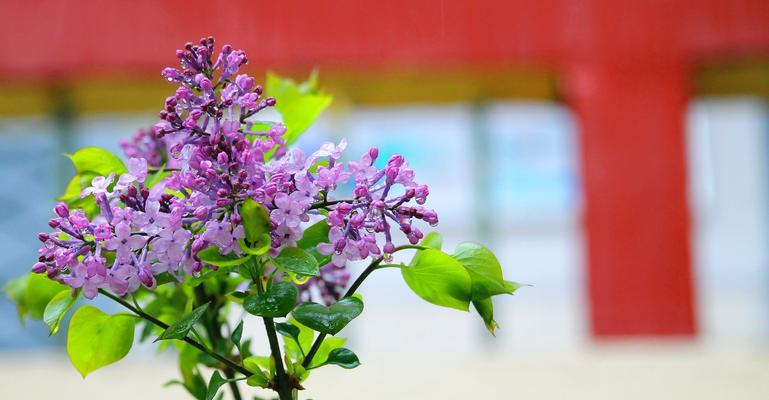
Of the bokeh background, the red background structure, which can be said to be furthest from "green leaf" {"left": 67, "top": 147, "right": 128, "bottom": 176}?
the red background structure

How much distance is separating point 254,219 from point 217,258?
4 centimetres

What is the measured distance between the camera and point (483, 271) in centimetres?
49

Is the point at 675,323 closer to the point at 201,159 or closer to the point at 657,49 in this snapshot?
the point at 657,49

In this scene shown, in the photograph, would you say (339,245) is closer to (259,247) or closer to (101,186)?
(259,247)

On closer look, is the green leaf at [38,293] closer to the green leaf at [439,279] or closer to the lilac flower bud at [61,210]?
the lilac flower bud at [61,210]

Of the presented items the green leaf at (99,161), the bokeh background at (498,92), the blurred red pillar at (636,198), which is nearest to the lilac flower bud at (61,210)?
the green leaf at (99,161)

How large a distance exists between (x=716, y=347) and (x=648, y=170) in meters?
0.89

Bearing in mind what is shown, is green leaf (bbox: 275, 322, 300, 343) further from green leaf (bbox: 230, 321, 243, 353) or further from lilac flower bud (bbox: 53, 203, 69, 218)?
lilac flower bud (bbox: 53, 203, 69, 218)

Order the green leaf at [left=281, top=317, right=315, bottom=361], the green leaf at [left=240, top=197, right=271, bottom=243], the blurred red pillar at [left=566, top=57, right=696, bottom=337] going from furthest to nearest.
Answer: the blurred red pillar at [left=566, top=57, right=696, bottom=337] → the green leaf at [left=281, top=317, right=315, bottom=361] → the green leaf at [left=240, top=197, right=271, bottom=243]

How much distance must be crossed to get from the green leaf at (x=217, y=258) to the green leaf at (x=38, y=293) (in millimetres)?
198

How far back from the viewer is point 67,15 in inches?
161

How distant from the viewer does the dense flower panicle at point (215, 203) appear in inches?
17.7

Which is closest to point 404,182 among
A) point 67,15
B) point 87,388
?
point 87,388

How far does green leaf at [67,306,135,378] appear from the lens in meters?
0.50
